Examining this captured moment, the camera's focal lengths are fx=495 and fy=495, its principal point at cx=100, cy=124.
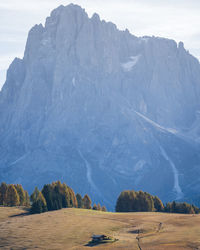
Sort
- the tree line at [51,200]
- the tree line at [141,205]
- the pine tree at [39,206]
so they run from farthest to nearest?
the tree line at [141,205] < the tree line at [51,200] < the pine tree at [39,206]

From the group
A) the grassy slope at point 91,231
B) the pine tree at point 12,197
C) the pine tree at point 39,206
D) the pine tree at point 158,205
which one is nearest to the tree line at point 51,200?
the pine tree at point 39,206

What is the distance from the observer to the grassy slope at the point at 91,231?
2628 inches

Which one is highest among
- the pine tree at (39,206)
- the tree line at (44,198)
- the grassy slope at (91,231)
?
the tree line at (44,198)

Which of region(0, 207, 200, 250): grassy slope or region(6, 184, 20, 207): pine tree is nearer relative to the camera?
region(0, 207, 200, 250): grassy slope

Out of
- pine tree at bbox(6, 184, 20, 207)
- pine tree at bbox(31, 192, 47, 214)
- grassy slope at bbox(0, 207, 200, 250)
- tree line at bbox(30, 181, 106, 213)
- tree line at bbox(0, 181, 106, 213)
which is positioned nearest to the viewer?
grassy slope at bbox(0, 207, 200, 250)

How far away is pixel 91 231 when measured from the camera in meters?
76.6

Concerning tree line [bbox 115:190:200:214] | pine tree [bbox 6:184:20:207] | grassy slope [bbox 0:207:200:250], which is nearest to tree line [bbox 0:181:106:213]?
pine tree [bbox 6:184:20:207]

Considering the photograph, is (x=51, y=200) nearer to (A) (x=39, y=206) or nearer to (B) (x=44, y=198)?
(B) (x=44, y=198)

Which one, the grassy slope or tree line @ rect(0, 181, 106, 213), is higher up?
tree line @ rect(0, 181, 106, 213)

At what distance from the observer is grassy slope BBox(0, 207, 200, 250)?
219 feet

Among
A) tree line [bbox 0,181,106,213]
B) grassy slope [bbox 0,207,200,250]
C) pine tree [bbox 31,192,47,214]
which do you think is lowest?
grassy slope [bbox 0,207,200,250]

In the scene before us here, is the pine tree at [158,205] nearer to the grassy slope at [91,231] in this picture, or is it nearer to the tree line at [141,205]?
the tree line at [141,205]

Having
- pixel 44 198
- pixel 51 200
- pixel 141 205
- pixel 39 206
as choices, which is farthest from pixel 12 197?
pixel 141 205

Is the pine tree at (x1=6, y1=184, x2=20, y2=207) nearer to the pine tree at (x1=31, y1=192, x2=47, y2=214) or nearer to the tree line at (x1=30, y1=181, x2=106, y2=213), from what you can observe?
the tree line at (x1=30, y1=181, x2=106, y2=213)
